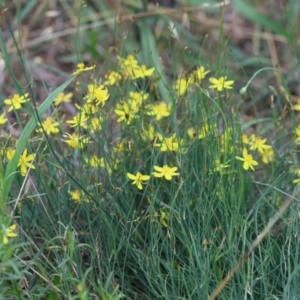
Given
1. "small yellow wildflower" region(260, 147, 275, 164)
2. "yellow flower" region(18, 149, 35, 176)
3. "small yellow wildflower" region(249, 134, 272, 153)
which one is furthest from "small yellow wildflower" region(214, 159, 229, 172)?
"yellow flower" region(18, 149, 35, 176)

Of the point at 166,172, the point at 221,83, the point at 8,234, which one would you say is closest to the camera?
the point at 8,234

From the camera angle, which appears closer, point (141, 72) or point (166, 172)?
point (166, 172)

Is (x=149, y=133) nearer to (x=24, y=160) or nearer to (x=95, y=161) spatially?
(x=95, y=161)

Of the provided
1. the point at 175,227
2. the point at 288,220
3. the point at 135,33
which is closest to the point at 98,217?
the point at 175,227

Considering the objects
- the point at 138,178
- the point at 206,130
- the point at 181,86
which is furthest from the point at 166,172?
the point at 181,86

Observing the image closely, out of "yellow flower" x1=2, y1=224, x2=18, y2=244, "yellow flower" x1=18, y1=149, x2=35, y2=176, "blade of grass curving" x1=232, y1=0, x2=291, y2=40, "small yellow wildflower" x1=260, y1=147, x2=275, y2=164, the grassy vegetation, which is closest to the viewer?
"yellow flower" x1=2, y1=224, x2=18, y2=244

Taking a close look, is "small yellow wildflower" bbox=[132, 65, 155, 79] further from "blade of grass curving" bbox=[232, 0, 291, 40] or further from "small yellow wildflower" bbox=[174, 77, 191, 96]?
"blade of grass curving" bbox=[232, 0, 291, 40]

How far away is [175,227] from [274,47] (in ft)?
4.84

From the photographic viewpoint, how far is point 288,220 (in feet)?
5.45

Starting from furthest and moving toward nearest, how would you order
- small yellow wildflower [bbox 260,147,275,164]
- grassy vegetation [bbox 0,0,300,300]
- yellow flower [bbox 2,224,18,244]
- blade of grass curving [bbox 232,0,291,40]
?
blade of grass curving [bbox 232,0,291,40], small yellow wildflower [bbox 260,147,275,164], grassy vegetation [bbox 0,0,300,300], yellow flower [bbox 2,224,18,244]

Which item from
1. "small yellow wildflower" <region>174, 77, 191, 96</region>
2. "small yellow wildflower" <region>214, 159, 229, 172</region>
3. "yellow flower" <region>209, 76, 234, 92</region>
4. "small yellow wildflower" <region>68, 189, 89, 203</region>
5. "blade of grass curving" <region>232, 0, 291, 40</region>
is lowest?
"blade of grass curving" <region>232, 0, 291, 40</region>

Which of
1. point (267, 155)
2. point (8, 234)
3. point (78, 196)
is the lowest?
point (267, 155)

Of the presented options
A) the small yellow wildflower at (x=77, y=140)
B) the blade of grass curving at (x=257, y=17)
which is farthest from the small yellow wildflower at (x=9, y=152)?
the blade of grass curving at (x=257, y=17)

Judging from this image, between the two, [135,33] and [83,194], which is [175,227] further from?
[135,33]
